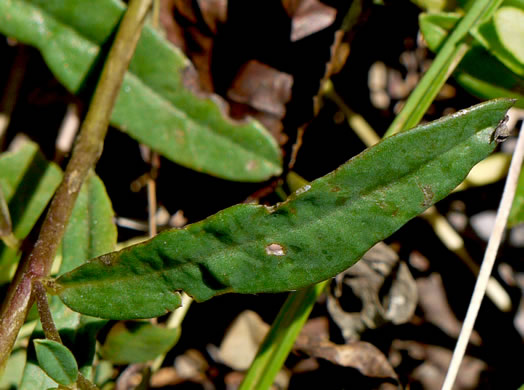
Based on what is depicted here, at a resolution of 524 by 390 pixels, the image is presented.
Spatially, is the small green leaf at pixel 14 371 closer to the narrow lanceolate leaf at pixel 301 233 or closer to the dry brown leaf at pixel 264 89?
the narrow lanceolate leaf at pixel 301 233

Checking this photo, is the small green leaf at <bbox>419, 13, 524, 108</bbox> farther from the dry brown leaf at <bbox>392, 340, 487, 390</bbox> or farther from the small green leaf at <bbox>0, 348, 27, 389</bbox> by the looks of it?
the small green leaf at <bbox>0, 348, 27, 389</bbox>

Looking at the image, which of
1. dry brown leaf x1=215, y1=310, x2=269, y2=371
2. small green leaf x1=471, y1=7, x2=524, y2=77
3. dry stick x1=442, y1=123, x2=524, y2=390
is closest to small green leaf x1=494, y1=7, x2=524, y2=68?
small green leaf x1=471, y1=7, x2=524, y2=77

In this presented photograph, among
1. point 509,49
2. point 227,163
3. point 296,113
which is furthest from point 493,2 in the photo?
point 227,163

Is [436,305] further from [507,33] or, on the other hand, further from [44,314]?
[44,314]

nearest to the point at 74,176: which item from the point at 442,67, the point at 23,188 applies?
the point at 23,188

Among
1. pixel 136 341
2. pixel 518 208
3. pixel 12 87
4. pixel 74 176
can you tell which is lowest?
pixel 136 341

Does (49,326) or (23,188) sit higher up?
(23,188)

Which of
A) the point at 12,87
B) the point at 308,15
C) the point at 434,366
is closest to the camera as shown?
the point at 308,15
